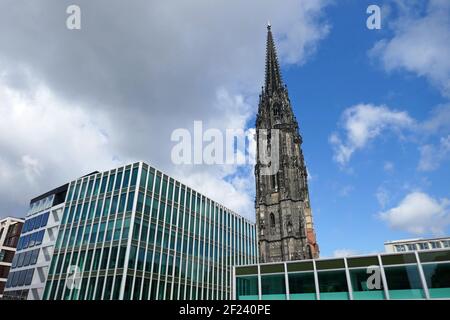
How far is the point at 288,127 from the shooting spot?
7900cm

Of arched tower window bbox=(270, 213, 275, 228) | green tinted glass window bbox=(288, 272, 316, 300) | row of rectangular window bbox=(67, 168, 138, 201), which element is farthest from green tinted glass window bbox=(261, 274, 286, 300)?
arched tower window bbox=(270, 213, 275, 228)

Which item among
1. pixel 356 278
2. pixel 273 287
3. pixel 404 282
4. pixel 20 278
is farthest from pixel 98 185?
pixel 404 282

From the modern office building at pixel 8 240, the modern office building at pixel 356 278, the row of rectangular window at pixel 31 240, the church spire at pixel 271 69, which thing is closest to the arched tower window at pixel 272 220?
the church spire at pixel 271 69

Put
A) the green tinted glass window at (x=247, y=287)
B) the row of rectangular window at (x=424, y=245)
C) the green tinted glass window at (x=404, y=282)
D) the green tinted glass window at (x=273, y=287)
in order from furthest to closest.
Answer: the row of rectangular window at (x=424, y=245), the green tinted glass window at (x=247, y=287), the green tinted glass window at (x=273, y=287), the green tinted glass window at (x=404, y=282)

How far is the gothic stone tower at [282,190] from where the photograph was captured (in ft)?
211

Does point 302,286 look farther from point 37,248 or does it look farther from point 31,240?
point 31,240

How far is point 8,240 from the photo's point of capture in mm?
65500

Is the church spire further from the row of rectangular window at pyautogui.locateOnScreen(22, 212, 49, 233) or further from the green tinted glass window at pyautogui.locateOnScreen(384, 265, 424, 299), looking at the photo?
the green tinted glass window at pyautogui.locateOnScreen(384, 265, 424, 299)

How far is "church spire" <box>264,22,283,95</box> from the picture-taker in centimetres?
9100

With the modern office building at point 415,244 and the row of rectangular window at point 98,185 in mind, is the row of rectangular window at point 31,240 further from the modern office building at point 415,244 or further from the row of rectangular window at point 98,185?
the modern office building at point 415,244

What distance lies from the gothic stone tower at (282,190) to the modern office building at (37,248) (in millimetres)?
39900
